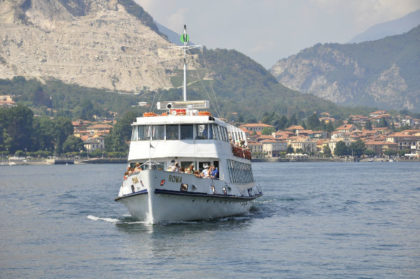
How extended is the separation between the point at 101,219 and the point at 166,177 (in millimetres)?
11131

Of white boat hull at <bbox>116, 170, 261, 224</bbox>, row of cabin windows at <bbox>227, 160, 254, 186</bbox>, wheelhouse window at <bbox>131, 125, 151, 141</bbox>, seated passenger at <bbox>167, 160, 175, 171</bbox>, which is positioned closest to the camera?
white boat hull at <bbox>116, 170, 261, 224</bbox>

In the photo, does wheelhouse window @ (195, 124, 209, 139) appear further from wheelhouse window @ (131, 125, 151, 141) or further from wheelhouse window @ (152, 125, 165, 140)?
wheelhouse window @ (131, 125, 151, 141)

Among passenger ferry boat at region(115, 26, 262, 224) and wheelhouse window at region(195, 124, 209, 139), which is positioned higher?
wheelhouse window at region(195, 124, 209, 139)

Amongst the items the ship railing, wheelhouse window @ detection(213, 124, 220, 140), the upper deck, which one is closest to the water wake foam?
the upper deck

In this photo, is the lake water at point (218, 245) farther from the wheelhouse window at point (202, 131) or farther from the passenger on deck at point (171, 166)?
the wheelhouse window at point (202, 131)

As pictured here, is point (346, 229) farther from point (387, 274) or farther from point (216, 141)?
point (387, 274)

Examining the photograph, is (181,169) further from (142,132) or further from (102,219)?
(102,219)

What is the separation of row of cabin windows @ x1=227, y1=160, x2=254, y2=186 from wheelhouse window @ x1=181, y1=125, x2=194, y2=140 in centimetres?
423

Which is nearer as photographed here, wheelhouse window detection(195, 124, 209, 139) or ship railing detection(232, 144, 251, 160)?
wheelhouse window detection(195, 124, 209, 139)

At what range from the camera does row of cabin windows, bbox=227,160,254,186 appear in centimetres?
4672

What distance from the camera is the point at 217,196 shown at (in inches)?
1630

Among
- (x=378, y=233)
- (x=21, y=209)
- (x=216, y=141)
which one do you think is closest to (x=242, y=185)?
(x=216, y=141)

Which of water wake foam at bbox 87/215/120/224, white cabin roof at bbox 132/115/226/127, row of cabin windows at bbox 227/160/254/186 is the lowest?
water wake foam at bbox 87/215/120/224

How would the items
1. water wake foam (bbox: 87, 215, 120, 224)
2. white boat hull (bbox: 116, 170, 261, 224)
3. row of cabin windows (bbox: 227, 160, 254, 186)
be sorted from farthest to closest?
row of cabin windows (bbox: 227, 160, 254, 186) → water wake foam (bbox: 87, 215, 120, 224) → white boat hull (bbox: 116, 170, 261, 224)
